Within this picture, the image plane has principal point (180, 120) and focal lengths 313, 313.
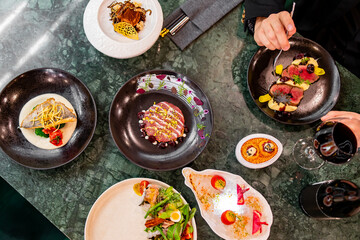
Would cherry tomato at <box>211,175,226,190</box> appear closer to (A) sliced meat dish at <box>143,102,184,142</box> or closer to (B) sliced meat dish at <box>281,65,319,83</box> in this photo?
(A) sliced meat dish at <box>143,102,184,142</box>

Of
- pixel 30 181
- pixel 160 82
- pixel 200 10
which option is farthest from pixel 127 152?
pixel 200 10

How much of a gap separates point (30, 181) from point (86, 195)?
1.19 feet

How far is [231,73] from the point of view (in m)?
2.12

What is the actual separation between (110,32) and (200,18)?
23.4 inches

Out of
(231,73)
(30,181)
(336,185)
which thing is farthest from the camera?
(231,73)

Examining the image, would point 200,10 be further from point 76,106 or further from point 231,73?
point 76,106

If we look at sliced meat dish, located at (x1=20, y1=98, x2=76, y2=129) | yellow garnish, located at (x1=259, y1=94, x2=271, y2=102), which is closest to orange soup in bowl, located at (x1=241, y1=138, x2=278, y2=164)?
yellow garnish, located at (x1=259, y1=94, x2=271, y2=102)

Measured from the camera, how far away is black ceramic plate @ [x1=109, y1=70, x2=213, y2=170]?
1.99 metres

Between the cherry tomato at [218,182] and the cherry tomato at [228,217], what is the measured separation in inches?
6.2

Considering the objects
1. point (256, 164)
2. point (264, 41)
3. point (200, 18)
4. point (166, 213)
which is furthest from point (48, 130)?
point (264, 41)

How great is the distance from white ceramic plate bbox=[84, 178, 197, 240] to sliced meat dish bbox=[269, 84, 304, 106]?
0.89 m

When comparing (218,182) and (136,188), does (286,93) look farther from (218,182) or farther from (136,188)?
(136,188)

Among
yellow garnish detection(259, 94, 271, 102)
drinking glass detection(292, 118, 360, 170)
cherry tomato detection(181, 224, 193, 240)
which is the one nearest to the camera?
drinking glass detection(292, 118, 360, 170)

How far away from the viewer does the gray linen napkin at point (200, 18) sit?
6.75 feet
